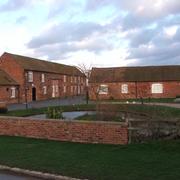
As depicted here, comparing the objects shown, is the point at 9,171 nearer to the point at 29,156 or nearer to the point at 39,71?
the point at 29,156

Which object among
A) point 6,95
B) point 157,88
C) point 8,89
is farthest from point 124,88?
point 6,95

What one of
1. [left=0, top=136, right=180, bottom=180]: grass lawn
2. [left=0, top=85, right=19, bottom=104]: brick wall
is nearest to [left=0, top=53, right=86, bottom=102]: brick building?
[left=0, top=85, right=19, bottom=104]: brick wall

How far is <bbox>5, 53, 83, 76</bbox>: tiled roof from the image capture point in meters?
66.0

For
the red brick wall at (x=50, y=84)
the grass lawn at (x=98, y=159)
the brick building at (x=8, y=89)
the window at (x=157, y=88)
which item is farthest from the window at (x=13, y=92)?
the grass lawn at (x=98, y=159)

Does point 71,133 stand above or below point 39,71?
below

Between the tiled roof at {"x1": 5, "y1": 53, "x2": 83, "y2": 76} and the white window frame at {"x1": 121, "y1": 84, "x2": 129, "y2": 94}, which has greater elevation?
the tiled roof at {"x1": 5, "y1": 53, "x2": 83, "y2": 76}

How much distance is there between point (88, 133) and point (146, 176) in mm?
6315

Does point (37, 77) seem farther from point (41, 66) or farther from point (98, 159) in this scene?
point (98, 159)

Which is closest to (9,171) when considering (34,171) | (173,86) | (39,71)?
(34,171)

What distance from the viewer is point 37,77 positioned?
70.2m

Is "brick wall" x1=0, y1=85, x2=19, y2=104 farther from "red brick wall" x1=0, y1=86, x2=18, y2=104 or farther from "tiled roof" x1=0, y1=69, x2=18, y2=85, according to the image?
"tiled roof" x1=0, y1=69, x2=18, y2=85

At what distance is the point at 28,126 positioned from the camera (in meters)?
17.8

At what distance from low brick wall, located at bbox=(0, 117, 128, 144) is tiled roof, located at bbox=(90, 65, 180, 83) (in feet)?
156

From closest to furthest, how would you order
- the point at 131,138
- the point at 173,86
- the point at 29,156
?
1. the point at 29,156
2. the point at 131,138
3. the point at 173,86
